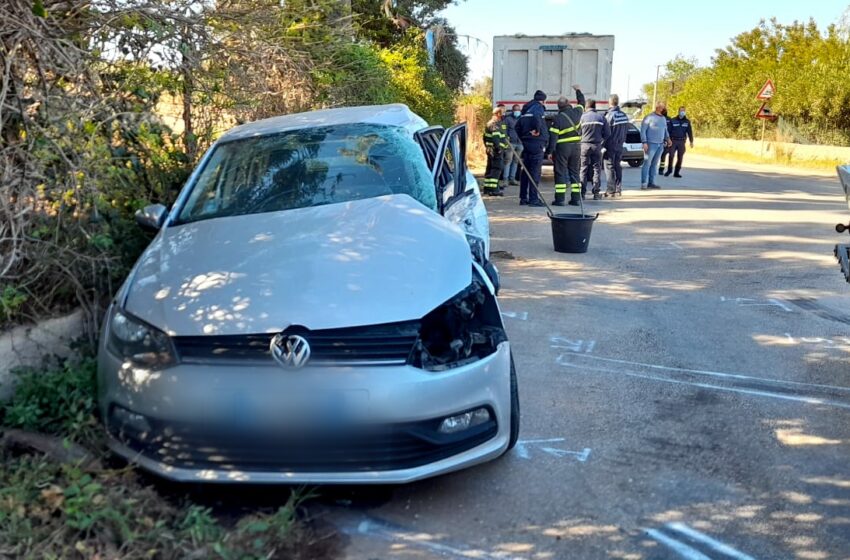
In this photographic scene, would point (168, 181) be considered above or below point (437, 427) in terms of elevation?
above

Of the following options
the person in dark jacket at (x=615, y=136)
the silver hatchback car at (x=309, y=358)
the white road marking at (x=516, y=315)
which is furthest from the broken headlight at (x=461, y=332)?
the person in dark jacket at (x=615, y=136)

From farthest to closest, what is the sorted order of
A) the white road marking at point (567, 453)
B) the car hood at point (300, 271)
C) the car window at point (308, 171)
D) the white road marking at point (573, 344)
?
the white road marking at point (573, 344) → the car window at point (308, 171) → the white road marking at point (567, 453) → the car hood at point (300, 271)

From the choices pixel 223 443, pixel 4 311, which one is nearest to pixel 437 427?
pixel 223 443

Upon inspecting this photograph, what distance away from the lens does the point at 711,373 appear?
5.64 m

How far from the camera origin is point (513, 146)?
14.5 metres

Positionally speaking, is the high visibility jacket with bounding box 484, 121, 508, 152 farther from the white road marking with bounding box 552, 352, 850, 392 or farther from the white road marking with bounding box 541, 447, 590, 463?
the white road marking with bounding box 541, 447, 590, 463

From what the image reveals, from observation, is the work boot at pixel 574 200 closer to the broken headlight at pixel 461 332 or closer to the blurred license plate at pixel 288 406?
the broken headlight at pixel 461 332

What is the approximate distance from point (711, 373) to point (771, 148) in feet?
97.7

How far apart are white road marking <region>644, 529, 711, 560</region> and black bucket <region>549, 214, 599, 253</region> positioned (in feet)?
20.7

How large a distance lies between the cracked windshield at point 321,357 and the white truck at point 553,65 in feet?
36.9

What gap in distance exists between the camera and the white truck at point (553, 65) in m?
18.5

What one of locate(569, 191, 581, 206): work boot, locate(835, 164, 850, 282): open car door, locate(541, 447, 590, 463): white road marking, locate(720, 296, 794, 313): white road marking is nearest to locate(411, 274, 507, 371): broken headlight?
locate(541, 447, 590, 463): white road marking

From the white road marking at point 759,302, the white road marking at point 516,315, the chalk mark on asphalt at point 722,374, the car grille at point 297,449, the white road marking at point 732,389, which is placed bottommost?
the white road marking at point 732,389

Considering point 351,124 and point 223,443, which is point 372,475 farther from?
point 351,124
